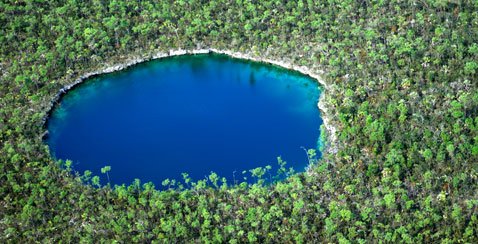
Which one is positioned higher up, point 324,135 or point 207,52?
point 207,52

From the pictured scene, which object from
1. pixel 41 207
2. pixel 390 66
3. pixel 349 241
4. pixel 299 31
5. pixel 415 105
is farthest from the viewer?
pixel 299 31

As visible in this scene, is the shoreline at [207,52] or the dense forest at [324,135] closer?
the dense forest at [324,135]

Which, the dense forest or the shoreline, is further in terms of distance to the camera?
the shoreline

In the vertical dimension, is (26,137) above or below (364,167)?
above

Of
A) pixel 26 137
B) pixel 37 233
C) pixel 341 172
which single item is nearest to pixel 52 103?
pixel 26 137

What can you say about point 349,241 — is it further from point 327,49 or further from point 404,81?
point 327,49

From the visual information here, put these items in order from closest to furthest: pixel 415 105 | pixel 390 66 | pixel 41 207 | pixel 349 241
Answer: pixel 349 241, pixel 41 207, pixel 415 105, pixel 390 66

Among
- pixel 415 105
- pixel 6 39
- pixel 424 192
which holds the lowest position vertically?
pixel 424 192

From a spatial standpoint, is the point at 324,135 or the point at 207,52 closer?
the point at 324,135
